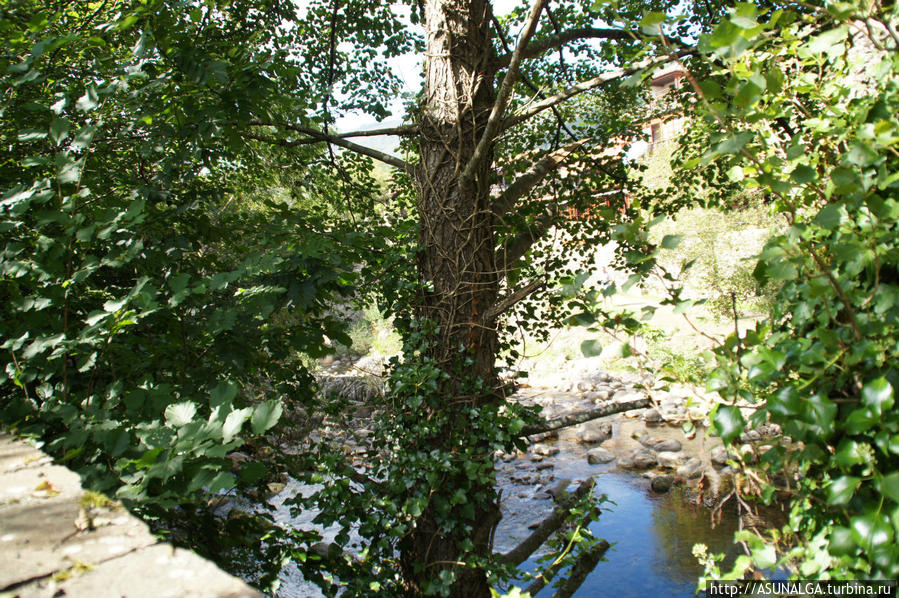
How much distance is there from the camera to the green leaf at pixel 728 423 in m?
1.13

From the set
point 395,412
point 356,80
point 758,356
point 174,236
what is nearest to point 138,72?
point 174,236

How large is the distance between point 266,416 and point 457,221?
80.2 inches

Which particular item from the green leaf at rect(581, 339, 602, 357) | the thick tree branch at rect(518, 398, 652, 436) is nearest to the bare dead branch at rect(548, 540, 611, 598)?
the thick tree branch at rect(518, 398, 652, 436)

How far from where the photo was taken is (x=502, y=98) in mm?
2764

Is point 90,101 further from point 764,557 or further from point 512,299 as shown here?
point 764,557

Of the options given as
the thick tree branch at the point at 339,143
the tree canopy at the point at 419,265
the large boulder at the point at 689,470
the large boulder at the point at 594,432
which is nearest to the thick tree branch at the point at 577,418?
the tree canopy at the point at 419,265

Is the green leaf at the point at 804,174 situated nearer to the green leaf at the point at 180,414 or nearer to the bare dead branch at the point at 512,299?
the green leaf at the point at 180,414

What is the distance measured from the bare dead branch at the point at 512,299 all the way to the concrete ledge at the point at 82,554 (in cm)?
218

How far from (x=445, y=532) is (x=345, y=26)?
177 inches

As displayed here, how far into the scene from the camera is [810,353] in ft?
3.75

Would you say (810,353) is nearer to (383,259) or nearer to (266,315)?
(266,315)

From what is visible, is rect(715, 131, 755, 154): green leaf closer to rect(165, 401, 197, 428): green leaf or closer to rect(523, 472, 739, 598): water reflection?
rect(165, 401, 197, 428): green leaf

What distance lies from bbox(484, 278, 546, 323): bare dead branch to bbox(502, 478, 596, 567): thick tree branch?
1.13m

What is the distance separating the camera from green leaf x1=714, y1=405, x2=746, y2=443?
1.13 meters
